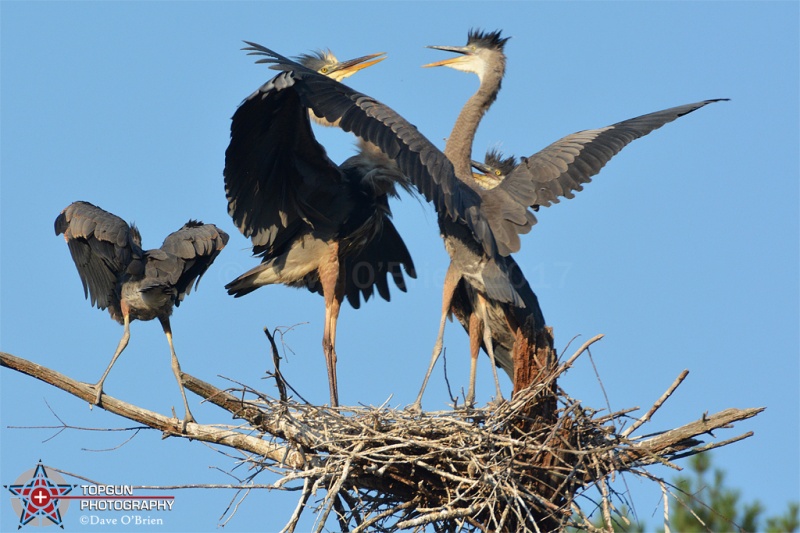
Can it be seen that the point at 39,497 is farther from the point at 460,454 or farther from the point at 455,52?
the point at 455,52

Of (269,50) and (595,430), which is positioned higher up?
(269,50)

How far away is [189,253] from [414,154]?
2194 mm

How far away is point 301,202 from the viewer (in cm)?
975

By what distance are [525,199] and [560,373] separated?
1.76 meters

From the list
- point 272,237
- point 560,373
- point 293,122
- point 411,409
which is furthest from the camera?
point 272,237

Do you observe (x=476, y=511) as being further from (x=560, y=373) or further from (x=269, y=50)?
(x=269, y=50)

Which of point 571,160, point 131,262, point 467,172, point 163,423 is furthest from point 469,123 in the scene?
point 163,423

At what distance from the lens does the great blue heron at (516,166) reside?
28.5 ft

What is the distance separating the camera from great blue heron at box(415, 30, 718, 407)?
8.69 meters

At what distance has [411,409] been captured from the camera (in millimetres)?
7852

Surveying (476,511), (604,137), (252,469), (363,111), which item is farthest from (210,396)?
(604,137)

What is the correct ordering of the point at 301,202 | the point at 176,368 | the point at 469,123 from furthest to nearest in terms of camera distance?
the point at 301,202 < the point at 469,123 < the point at 176,368

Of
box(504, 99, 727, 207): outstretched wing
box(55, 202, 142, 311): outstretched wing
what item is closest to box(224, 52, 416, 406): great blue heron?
box(55, 202, 142, 311): outstretched wing

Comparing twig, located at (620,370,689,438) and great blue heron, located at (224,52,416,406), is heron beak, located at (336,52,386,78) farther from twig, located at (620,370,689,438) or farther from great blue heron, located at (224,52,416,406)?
twig, located at (620,370,689,438)
